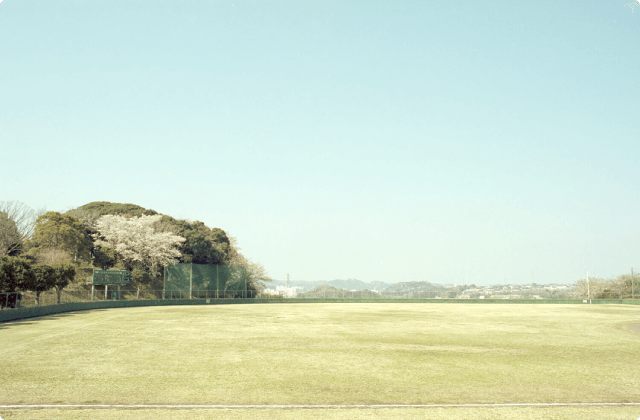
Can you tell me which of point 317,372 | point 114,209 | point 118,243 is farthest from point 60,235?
point 317,372

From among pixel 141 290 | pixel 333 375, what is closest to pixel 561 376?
pixel 333 375

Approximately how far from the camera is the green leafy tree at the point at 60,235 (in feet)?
172

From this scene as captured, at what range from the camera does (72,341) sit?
19.4 m

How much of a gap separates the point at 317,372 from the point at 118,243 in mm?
56389

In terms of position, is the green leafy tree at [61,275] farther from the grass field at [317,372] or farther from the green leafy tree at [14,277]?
the grass field at [317,372]

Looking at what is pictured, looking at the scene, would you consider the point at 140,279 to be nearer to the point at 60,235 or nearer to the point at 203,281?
the point at 203,281

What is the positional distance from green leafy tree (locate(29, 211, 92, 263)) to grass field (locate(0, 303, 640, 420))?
33866mm

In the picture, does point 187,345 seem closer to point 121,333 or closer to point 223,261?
point 121,333

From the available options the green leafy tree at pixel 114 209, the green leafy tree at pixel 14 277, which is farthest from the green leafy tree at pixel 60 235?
the green leafy tree at pixel 14 277

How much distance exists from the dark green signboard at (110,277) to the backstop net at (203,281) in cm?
759

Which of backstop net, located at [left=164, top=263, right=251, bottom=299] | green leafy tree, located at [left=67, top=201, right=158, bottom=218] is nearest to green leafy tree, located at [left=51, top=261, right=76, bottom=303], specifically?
backstop net, located at [left=164, top=263, right=251, bottom=299]

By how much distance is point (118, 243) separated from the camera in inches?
2488

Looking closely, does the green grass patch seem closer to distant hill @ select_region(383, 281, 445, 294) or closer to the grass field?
the grass field

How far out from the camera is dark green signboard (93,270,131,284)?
46438mm
